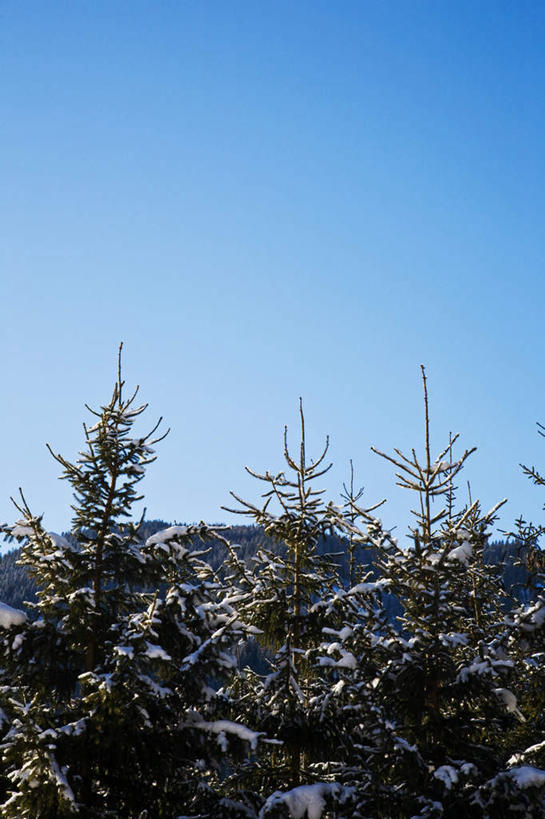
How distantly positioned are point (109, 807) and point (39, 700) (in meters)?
1.93

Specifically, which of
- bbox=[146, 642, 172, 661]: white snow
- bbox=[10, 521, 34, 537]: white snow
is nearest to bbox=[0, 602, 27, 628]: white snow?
bbox=[10, 521, 34, 537]: white snow

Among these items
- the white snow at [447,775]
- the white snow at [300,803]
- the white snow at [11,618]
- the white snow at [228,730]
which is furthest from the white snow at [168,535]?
the white snow at [447,775]

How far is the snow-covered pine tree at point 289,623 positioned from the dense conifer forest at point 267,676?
0.11 feet

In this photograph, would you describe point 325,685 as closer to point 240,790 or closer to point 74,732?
point 240,790

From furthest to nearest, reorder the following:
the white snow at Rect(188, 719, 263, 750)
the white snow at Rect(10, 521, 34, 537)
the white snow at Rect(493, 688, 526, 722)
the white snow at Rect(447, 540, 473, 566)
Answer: the white snow at Rect(10, 521, 34, 537) → the white snow at Rect(188, 719, 263, 750) → the white snow at Rect(447, 540, 473, 566) → the white snow at Rect(493, 688, 526, 722)

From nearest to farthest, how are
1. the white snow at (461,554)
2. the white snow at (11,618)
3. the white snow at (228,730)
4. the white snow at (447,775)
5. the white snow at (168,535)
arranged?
1. the white snow at (447,775)
2. the white snow at (461,554)
3. the white snow at (228,730)
4. the white snow at (11,618)
5. the white snow at (168,535)

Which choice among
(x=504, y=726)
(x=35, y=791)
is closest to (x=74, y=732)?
(x=35, y=791)

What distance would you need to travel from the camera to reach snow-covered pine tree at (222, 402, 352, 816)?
1022 cm

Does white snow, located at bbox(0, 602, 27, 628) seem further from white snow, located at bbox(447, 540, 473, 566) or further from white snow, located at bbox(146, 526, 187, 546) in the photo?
white snow, located at bbox(447, 540, 473, 566)

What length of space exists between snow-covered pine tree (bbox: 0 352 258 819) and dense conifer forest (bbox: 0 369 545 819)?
3cm

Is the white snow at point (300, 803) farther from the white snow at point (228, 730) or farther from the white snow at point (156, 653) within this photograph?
the white snow at point (156, 653)

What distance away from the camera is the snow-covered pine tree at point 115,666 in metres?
8.58

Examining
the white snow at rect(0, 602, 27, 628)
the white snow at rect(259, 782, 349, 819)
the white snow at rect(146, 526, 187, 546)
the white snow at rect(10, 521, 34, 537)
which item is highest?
the white snow at rect(10, 521, 34, 537)

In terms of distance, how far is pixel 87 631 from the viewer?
10.3 metres
